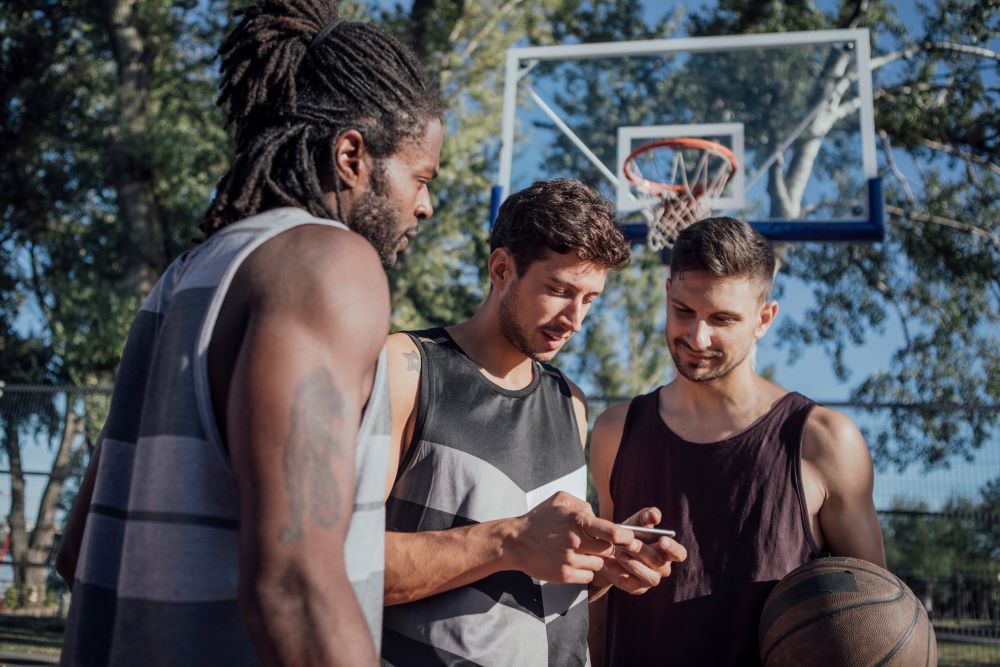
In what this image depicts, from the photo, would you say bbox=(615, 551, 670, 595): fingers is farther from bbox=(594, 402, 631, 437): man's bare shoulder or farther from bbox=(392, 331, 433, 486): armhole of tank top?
bbox=(594, 402, 631, 437): man's bare shoulder

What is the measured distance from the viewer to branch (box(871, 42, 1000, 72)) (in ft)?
46.9

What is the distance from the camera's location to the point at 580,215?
2.67 m

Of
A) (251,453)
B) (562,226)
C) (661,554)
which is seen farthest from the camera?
(562,226)

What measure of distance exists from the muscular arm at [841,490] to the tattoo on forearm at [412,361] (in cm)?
129

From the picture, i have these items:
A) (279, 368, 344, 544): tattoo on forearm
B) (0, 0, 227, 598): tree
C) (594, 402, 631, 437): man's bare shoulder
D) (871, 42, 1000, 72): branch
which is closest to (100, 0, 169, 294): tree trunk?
(0, 0, 227, 598): tree

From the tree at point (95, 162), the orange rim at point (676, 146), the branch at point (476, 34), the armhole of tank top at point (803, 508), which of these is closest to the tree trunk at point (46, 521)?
the tree at point (95, 162)

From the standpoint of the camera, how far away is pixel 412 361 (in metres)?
2.48

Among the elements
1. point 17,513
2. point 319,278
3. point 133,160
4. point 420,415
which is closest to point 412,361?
point 420,415

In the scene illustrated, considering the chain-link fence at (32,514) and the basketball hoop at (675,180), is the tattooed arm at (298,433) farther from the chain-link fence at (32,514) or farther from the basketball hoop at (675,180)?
the chain-link fence at (32,514)

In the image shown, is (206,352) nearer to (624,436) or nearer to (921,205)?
(624,436)

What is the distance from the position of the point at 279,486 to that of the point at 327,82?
0.88m

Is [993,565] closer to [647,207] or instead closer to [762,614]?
[647,207]

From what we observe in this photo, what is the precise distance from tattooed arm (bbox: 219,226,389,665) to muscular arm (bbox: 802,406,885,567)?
1931 millimetres

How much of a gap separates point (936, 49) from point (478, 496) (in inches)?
613
